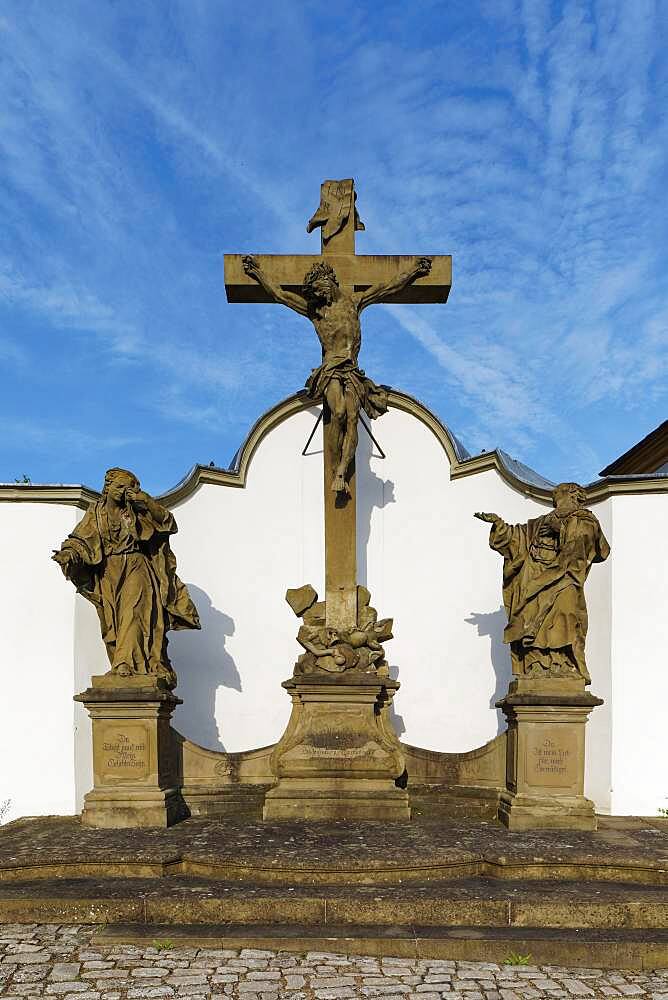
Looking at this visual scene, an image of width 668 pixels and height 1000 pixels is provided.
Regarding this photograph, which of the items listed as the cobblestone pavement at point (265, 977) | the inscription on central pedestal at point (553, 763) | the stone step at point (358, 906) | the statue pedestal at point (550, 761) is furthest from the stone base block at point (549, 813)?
the cobblestone pavement at point (265, 977)

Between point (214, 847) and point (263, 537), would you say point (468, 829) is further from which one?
point (263, 537)

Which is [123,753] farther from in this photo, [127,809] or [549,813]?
[549,813]

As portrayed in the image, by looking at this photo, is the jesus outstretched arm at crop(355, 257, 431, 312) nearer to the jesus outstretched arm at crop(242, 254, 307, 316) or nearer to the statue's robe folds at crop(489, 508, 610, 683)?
the jesus outstretched arm at crop(242, 254, 307, 316)

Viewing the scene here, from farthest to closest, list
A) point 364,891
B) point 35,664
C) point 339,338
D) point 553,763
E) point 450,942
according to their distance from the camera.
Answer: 1. point 35,664
2. point 339,338
3. point 553,763
4. point 364,891
5. point 450,942

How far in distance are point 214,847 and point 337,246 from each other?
521 centimetres

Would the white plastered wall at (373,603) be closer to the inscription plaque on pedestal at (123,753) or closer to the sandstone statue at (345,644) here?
the inscription plaque on pedestal at (123,753)

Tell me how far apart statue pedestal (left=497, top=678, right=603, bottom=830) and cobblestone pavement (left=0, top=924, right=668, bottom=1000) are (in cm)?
205

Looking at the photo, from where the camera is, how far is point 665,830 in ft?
20.8

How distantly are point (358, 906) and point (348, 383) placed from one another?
4088mm

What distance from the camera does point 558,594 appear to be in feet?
21.0

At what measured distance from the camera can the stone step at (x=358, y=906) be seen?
439 cm

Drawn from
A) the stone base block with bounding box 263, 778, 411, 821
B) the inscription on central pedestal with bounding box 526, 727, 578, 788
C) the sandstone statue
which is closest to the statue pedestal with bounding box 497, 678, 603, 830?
the inscription on central pedestal with bounding box 526, 727, 578, 788

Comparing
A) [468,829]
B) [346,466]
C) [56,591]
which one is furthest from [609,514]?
[56,591]

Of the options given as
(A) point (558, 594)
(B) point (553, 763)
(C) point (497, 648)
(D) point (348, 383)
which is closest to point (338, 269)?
(D) point (348, 383)
